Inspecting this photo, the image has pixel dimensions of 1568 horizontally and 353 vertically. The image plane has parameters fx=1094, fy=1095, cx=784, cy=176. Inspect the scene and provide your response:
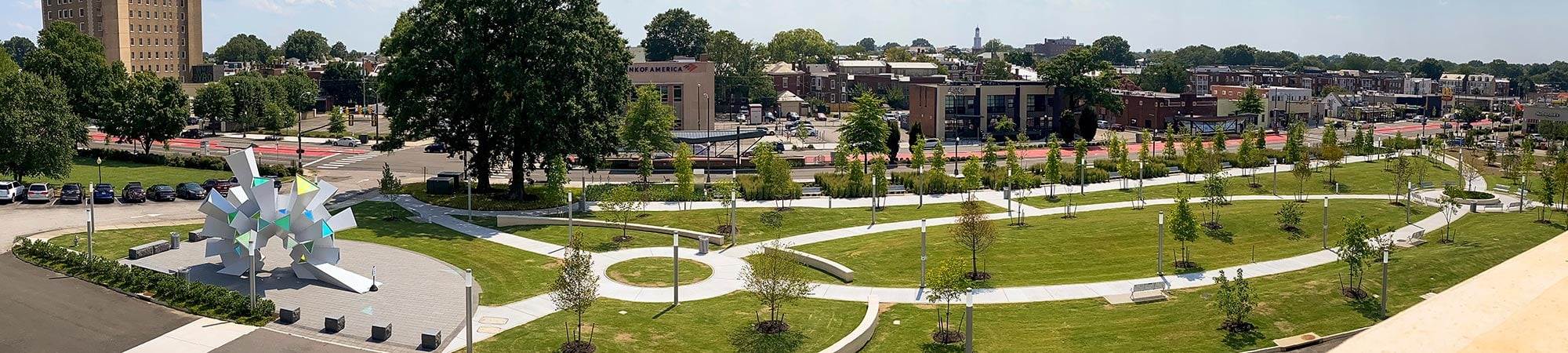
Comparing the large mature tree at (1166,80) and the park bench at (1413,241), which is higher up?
the large mature tree at (1166,80)

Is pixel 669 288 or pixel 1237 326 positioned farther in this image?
pixel 669 288

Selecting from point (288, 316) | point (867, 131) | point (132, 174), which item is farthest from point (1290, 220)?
point (132, 174)

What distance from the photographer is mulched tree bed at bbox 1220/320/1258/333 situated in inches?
1090

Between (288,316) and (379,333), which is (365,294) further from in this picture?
(379,333)

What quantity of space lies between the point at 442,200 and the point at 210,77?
350 feet

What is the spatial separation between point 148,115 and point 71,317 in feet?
149

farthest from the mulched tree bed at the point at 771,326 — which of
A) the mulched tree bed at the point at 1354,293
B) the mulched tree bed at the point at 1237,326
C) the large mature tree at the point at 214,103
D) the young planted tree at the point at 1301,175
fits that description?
the large mature tree at the point at 214,103

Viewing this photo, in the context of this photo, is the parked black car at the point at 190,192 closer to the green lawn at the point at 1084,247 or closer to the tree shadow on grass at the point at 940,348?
the green lawn at the point at 1084,247

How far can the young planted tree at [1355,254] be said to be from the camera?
31.4 meters

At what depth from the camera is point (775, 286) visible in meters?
29.1

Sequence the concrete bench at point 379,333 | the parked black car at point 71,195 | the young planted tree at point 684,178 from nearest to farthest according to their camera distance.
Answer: the concrete bench at point 379,333 → the parked black car at point 71,195 → the young planted tree at point 684,178

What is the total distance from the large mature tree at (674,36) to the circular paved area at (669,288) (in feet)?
382

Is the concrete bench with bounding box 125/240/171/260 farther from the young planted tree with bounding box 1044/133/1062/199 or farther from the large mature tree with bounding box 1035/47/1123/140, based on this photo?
the large mature tree with bounding box 1035/47/1123/140

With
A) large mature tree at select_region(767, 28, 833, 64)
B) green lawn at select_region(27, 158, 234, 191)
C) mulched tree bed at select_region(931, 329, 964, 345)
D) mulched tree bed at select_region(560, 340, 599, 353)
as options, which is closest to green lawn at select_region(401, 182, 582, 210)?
green lawn at select_region(27, 158, 234, 191)
